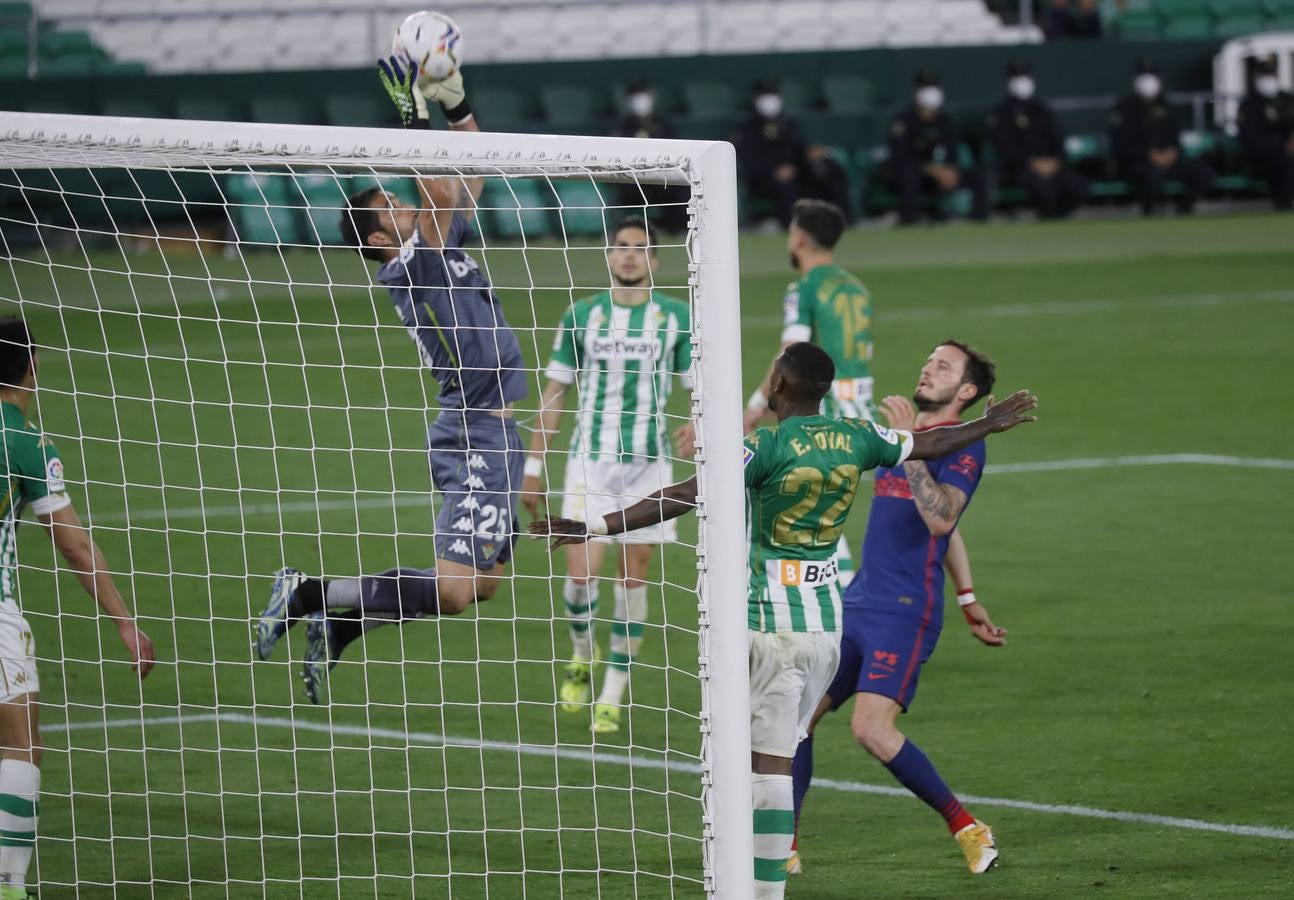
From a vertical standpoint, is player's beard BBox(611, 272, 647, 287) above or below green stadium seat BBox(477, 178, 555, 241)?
above

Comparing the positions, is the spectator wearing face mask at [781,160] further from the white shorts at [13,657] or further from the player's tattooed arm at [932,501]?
the white shorts at [13,657]

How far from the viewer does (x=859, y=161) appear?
26.6 metres

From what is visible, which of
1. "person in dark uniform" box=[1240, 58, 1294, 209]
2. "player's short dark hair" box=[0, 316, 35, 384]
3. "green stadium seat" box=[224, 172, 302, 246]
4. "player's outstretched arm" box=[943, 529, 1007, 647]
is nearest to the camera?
"player's short dark hair" box=[0, 316, 35, 384]

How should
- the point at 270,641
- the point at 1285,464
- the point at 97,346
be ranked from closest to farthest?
the point at 270,641 < the point at 1285,464 < the point at 97,346

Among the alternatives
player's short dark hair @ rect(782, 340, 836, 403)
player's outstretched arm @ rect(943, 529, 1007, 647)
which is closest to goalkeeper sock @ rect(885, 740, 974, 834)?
player's outstretched arm @ rect(943, 529, 1007, 647)

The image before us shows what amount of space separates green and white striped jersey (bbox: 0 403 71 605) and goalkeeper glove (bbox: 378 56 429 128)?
1551 mm

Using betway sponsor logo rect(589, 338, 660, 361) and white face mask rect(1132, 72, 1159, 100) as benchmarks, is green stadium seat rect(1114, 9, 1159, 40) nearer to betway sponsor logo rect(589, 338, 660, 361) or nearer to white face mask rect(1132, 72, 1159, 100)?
white face mask rect(1132, 72, 1159, 100)

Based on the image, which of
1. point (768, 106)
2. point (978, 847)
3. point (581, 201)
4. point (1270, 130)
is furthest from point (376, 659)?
point (1270, 130)

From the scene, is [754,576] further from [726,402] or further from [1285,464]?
[1285,464]

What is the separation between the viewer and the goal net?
16.3 feet

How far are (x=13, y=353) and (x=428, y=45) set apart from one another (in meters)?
1.62

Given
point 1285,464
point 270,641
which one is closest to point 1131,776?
point 270,641

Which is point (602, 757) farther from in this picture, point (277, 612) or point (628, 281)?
point (628, 281)

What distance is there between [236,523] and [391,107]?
1423cm
